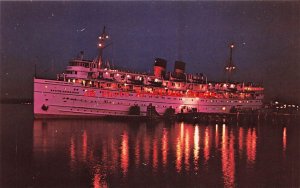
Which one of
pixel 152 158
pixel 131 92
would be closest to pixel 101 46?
pixel 131 92

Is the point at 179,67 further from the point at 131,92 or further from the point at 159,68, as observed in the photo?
the point at 131,92

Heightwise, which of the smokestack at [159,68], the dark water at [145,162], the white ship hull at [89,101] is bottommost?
the dark water at [145,162]

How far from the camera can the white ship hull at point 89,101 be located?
1930 inches

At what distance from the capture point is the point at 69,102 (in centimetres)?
4997

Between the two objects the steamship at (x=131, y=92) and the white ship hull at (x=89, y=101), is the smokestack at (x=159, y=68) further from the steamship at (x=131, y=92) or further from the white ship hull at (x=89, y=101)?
the white ship hull at (x=89, y=101)

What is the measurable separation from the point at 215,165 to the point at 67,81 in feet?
111

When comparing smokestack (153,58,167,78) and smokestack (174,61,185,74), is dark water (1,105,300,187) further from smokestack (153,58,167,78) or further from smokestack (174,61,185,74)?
smokestack (174,61,185,74)

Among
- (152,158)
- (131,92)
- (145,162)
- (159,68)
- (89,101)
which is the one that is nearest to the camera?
(145,162)

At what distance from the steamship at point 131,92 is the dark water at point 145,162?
57.9ft

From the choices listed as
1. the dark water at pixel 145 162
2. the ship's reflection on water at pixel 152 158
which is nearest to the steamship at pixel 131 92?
the ship's reflection on water at pixel 152 158

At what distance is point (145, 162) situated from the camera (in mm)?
20984

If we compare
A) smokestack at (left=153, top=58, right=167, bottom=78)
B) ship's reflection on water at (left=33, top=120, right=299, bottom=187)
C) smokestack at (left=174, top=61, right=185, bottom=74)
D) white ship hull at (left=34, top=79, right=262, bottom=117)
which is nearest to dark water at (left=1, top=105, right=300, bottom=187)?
ship's reflection on water at (left=33, top=120, right=299, bottom=187)

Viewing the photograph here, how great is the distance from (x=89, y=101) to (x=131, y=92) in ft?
22.6

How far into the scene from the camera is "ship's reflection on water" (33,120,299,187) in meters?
17.3
